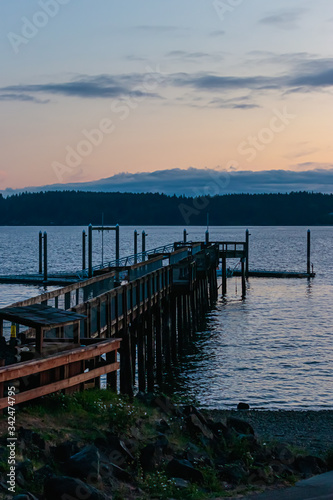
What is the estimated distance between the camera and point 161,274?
29422 mm

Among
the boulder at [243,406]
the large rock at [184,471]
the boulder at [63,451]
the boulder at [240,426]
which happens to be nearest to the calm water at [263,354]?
the boulder at [243,406]

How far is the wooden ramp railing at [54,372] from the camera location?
394 inches

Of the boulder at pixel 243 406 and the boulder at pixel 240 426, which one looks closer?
the boulder at pixel 240 426

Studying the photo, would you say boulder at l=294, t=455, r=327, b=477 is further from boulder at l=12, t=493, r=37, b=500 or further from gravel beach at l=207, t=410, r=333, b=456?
boulder at l=12, t=493, r=37, b=500

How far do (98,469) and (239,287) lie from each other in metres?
56.0

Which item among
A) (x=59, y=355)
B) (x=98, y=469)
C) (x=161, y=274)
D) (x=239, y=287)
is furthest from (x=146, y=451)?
(x=239, y=287)

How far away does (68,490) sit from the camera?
8.22 meters

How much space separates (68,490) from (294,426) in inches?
463

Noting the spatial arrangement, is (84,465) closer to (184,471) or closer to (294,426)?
(184,471)

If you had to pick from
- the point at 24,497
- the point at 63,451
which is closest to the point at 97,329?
the point at 63,451

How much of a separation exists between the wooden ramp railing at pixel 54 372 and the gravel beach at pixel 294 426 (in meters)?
4.52

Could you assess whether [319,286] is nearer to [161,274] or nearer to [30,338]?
[161,274]

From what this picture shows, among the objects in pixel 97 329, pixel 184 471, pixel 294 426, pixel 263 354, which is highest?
pixel 97 329

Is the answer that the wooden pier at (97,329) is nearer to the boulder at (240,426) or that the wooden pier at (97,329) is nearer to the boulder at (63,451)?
the boulder at (63,451)
